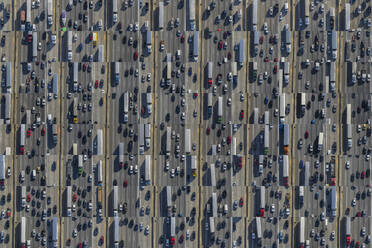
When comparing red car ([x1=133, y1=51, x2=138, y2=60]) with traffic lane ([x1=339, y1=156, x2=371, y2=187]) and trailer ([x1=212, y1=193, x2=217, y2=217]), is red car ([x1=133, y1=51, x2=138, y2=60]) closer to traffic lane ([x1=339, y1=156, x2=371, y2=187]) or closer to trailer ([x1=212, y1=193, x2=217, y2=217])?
trailer ([x1=212, y1=193, x2=217, y2=217])

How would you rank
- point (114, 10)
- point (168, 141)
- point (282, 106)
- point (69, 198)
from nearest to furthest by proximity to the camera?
point (282, 106) → point (168, 141) → point (69, 198) → point (114, 10)

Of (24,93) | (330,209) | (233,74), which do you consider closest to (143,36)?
(233,74)

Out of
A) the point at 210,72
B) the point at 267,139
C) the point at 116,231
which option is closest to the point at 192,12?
the point at 210,72

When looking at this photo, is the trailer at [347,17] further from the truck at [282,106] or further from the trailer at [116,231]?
the trailer at [116,231]

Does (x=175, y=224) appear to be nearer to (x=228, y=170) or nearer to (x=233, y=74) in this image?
(x=228, y=170)

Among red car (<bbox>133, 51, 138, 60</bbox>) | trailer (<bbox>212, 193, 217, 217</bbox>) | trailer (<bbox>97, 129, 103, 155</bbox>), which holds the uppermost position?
red car (<bbox>133, 51, 138, 60</bbox>)

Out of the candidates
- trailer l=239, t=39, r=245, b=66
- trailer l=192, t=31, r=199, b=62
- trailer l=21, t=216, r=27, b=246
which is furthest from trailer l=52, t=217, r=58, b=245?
trailer l=239, t=39, r=245, b=66

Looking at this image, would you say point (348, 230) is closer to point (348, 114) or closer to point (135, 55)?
point (348, 114)
